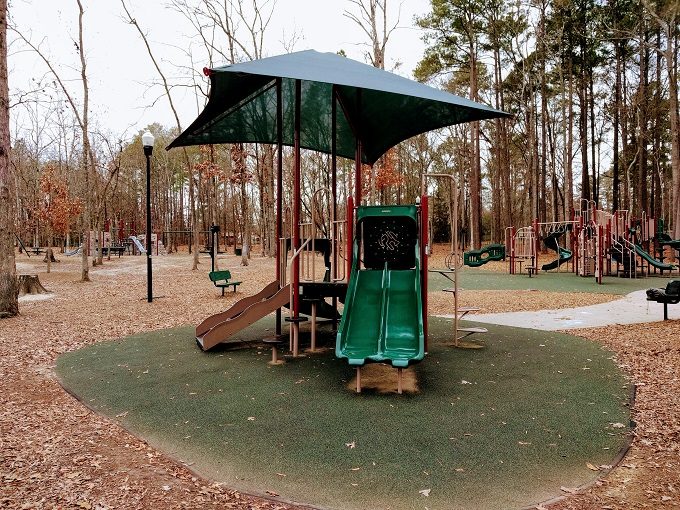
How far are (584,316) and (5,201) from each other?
1121 cm

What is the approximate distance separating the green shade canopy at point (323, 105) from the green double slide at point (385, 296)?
1.60 metres

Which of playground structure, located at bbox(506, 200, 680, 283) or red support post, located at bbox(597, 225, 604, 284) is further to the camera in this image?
playground structure, located at bbox(506, 200, 680, 283)

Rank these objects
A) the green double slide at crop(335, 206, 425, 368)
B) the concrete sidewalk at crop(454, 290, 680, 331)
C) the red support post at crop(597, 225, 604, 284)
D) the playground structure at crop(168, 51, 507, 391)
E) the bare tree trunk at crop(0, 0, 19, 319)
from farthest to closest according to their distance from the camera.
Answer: the red support post at crop(597, 225, 604, 284)
the bare tree trunk at crop(0, 0, 19, 319)
the concrete sidewalk at crop(454, 290, 680, 331)
the playground structure at crop(168, 51, 507, 391)
the green double slide at crop(335, 206, 425, 368)

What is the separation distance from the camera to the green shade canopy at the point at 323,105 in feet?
16.0

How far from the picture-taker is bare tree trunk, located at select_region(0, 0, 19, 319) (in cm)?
884

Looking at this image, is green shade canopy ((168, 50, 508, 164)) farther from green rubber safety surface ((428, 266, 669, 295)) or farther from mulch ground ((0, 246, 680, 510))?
green rubber safety surface ((428, 266, 669, 295))

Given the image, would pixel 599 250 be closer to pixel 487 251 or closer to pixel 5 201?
pixel 487 251

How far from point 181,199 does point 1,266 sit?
45.7 m

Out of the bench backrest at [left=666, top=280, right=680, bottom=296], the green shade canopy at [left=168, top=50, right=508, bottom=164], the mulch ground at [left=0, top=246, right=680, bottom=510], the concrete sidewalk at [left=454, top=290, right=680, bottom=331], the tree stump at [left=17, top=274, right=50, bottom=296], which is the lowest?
the mulch ground at [left=0, top=246, right=680, bottom=510]

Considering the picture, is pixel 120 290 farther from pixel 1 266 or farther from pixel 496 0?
pixel 496 0

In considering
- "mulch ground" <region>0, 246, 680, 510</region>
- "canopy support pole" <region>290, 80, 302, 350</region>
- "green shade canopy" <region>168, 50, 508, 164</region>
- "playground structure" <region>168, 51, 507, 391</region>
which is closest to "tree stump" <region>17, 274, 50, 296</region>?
"mulch ground" <region>0, 246, 680, 510</region>

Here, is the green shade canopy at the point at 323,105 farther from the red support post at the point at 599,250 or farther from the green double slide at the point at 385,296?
the red support post at the point at 599,250

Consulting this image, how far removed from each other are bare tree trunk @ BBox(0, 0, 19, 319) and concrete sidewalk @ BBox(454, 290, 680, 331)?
8840 mm

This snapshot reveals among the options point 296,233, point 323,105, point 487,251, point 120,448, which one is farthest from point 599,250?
point 120,448
